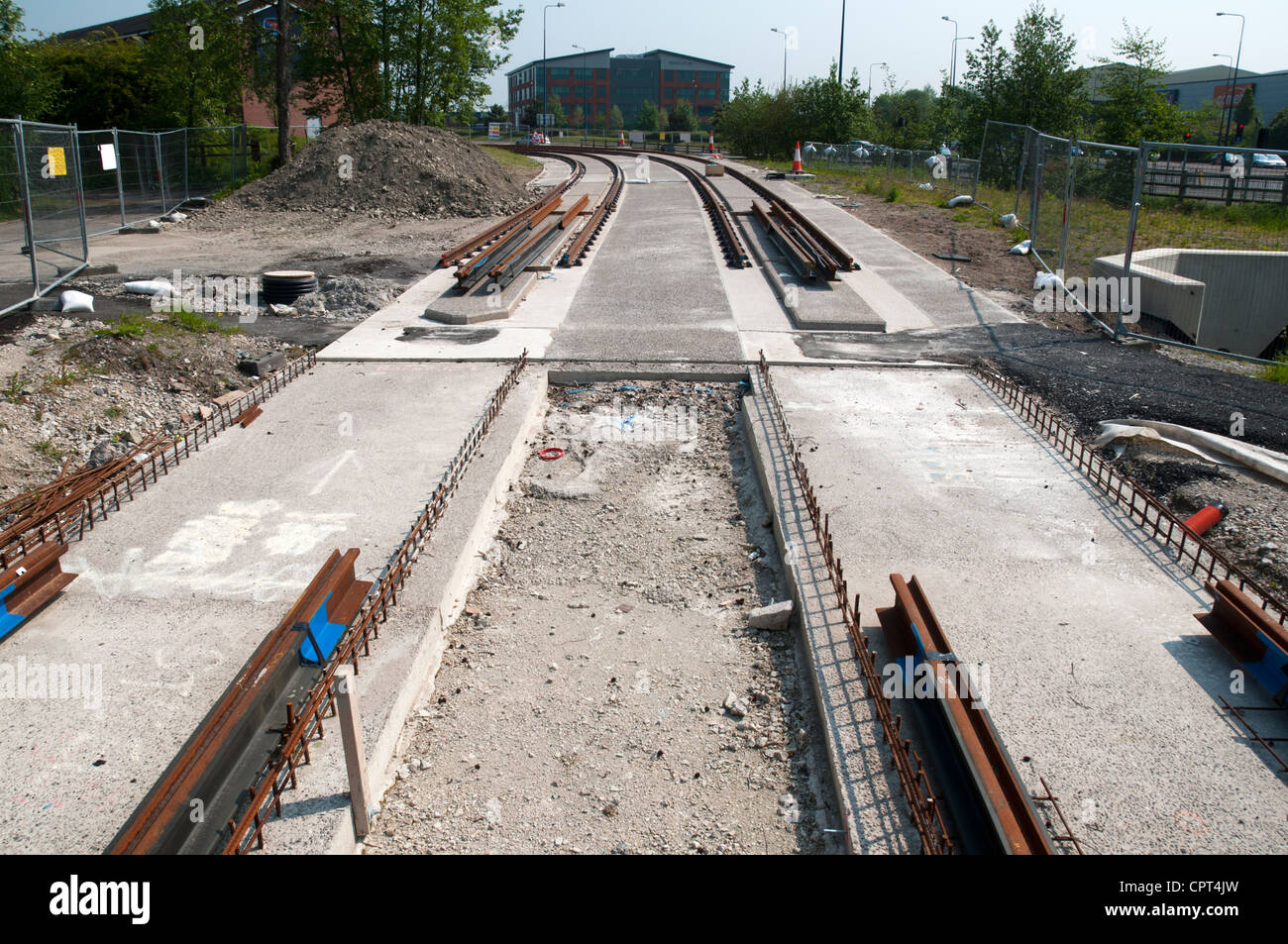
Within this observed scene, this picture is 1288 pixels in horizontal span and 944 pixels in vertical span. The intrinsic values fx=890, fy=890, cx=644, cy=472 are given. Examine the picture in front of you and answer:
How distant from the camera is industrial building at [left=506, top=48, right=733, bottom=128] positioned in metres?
148

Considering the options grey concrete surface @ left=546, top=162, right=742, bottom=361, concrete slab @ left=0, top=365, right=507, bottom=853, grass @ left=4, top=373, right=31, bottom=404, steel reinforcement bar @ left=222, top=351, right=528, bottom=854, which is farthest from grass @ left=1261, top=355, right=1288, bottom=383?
grass @ left=4, top=373, right=31, bottom=404

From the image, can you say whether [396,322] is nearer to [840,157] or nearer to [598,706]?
[598,706]

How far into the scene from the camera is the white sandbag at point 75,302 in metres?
13.0

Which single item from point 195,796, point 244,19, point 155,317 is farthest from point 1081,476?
point 244,19

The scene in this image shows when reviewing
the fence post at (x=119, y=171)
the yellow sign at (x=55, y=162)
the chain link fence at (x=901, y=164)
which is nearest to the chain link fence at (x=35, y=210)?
the yellow sign at (x=55, y=162)

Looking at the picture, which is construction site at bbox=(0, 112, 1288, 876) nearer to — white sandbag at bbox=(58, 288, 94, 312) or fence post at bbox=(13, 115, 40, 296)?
white sandbag at bbox=(58, 288, 94, 312)

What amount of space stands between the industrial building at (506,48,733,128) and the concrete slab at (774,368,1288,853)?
150 m

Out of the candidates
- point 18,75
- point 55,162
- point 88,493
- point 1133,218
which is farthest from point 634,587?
point 18,75

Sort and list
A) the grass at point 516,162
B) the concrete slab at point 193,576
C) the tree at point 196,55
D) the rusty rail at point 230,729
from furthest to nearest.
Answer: the grass at point 516,162
the tree at point 196,55
the concrete slab at point 193,576
the rusty rail at point 230,729

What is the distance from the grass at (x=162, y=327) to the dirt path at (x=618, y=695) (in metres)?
5.69

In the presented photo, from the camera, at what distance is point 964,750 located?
419 centimetres

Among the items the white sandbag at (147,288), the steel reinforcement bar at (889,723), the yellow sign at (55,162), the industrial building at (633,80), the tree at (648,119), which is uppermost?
the industrial building at (633,80)

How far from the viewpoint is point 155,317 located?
1171 centimetres

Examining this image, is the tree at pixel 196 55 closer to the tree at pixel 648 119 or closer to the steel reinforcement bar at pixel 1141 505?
the steel reinforcement bar at pixel 1141 505
